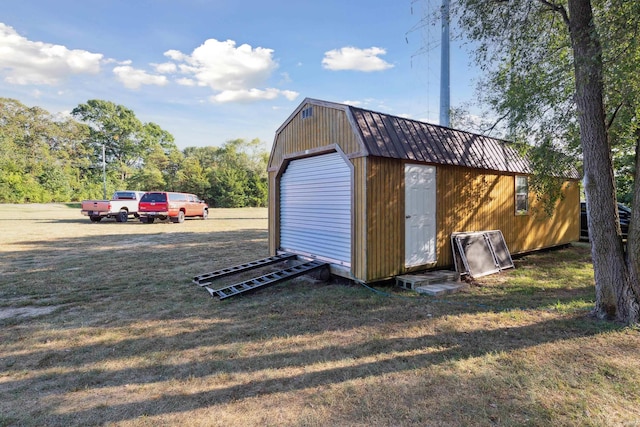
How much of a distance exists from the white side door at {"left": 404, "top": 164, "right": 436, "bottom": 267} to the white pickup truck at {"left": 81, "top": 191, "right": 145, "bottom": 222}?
57.2 feet

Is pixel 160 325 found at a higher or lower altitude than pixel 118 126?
lower

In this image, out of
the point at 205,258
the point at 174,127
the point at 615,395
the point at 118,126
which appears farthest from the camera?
the point at 174,127

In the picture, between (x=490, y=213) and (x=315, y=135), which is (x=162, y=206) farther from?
(x=490, y=213)

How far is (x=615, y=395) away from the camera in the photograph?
242 centimetres

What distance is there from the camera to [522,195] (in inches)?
332

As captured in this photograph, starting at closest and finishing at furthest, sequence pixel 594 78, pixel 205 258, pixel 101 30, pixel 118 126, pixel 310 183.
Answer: pixel 594 78 < pixel 310 183 < pixel 205 258 < pixel 101 30 < pixel 118 126

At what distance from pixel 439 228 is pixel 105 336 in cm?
570

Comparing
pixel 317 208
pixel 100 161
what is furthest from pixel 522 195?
pixel 100 161

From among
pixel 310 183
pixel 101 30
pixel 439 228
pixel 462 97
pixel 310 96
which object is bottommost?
pixel 439 228

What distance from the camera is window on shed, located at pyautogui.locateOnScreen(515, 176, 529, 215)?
27.2 ft

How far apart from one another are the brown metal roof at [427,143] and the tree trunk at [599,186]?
2.41m

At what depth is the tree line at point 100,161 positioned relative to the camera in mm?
35031

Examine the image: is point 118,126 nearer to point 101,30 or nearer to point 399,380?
point 101,30

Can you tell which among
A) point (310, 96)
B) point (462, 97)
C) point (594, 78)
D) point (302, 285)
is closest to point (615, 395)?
point (594, 78)
